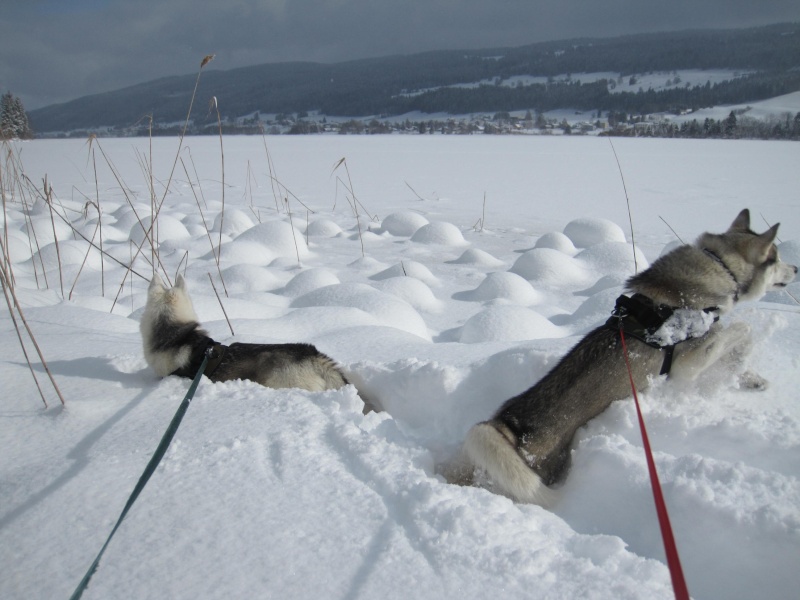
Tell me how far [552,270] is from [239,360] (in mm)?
4716

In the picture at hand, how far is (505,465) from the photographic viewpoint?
2096 millimetres

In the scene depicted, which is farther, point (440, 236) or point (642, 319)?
point (440, 236)

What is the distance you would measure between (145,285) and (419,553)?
5.84m

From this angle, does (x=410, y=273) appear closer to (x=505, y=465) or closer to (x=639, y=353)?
(x=639, y=353)

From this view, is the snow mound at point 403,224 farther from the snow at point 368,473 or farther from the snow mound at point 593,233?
the snow at point 368,473

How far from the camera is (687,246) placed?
2.85m

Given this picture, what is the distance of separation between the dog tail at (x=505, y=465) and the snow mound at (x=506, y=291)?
3.46 m

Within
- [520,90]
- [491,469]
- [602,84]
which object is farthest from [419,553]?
[520,90]

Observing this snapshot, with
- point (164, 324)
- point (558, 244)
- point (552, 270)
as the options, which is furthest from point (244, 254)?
point (558, 244)

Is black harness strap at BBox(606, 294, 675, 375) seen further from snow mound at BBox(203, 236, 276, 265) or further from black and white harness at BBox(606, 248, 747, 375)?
snow mound at BBox(203, 236, 276, 265)

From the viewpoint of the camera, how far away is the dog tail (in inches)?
80.4

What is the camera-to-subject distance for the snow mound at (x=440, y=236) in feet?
29.1

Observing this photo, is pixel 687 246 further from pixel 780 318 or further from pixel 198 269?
pixel 198 269

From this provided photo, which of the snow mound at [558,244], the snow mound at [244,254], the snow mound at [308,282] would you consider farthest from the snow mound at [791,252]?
the snow mound at [244,254]
